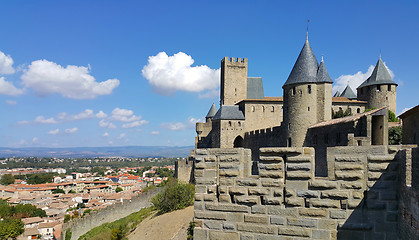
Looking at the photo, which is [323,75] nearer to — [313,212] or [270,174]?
[270,174]

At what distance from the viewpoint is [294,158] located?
184 inches

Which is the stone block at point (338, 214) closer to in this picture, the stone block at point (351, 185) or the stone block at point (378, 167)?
the stone block at point (351, 185)

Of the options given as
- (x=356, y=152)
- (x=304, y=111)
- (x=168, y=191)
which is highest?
(x=304, y=111)

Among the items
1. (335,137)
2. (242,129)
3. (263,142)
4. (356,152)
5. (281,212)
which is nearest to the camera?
(356,152)

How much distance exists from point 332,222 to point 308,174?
0.71m

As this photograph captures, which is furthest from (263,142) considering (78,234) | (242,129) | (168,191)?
(78,234)

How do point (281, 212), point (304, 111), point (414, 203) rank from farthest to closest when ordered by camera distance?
point (304, 111) → point (281, 212) → point (414, 203)

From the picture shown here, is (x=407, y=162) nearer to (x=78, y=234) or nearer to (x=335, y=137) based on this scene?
(x=335, y=137)

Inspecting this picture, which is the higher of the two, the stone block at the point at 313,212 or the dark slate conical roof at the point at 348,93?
the dark slate conical roof at the point at 348,93

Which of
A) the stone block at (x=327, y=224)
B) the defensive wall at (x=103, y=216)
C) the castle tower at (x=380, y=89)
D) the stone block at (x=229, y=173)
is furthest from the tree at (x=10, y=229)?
the castle tower at (x=380, y=89)

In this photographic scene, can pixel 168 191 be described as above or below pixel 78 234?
above

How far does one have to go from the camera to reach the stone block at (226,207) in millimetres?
4941

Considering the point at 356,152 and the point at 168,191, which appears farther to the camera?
the point at 168,191

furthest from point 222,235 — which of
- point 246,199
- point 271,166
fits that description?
point 271,166
